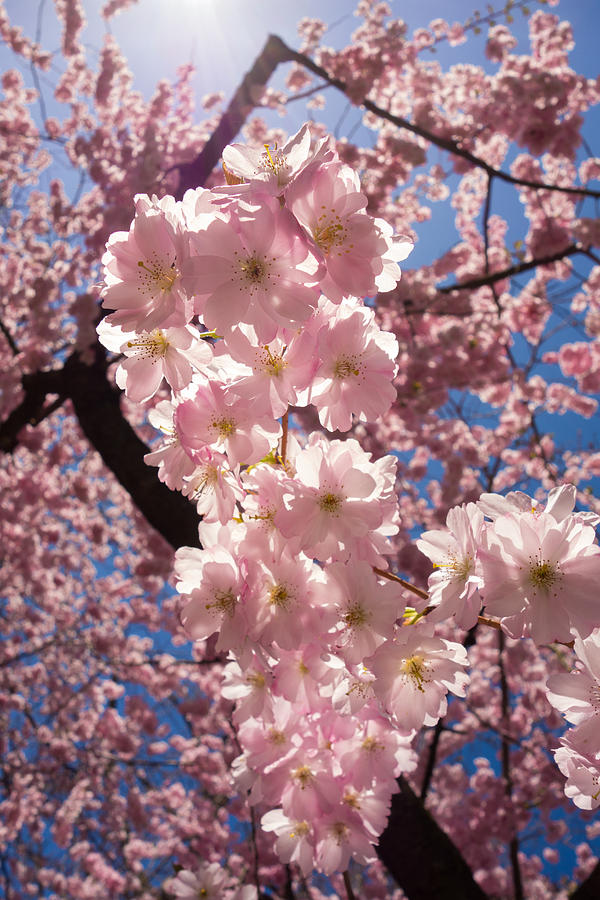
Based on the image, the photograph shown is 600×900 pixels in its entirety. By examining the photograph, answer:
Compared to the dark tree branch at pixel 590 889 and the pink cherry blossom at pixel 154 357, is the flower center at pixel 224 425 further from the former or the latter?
the dark tree branch at pixel 590 889

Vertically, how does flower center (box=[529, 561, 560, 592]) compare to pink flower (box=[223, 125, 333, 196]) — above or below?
below

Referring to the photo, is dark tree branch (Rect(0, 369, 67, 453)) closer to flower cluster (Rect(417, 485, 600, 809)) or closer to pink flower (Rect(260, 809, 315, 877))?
pink flower (Rect(260, 809, 315, 877))

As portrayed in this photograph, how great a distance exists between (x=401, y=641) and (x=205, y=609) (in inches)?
14.6

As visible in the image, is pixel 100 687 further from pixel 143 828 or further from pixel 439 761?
pixel 439 761

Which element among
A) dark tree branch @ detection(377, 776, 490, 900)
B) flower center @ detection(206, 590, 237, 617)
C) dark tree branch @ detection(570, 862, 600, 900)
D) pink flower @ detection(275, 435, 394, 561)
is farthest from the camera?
dark tree branch @ detection(377, 776, 490, 900)

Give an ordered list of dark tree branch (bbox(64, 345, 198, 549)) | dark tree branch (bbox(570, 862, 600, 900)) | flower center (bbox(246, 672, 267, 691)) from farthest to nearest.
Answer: dark tree branch (bbox(64, 345, 198, 549)), dark tree branch (bbox(570, 862, 600, 900)), flower center (bbox(246, 672, 267, 691))

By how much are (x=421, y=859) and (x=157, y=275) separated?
94.9 inches

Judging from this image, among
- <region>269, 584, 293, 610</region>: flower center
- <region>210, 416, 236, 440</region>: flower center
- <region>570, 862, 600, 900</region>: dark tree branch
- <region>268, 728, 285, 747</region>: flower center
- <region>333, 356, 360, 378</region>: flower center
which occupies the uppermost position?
<region>333, 356, 360, 378</region>: flower center

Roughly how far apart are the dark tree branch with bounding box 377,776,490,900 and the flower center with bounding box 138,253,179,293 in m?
2.21

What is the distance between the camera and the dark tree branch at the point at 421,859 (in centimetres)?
230

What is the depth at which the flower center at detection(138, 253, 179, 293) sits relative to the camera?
3.21 feet

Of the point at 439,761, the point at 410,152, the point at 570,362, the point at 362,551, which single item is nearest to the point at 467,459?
the point at 570,362

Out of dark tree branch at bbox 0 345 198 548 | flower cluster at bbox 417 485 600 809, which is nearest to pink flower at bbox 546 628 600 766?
flower cluster at bbox 417 485 600 809

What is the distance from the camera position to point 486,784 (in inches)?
249
